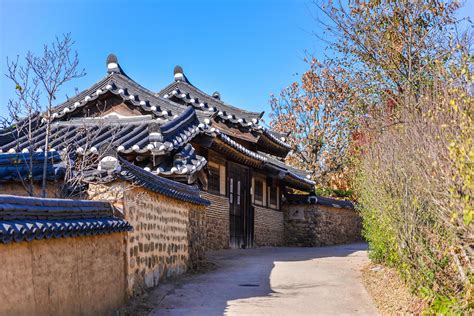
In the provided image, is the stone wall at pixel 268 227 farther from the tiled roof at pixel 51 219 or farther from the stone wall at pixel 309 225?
the tiled roof at pixel 51 219

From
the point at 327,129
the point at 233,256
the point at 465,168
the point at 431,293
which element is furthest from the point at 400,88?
the point at 327,129

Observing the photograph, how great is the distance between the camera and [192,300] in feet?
31.8

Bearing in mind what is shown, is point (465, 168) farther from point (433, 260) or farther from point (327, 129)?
point (327, 129)

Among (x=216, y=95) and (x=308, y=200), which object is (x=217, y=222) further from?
(x=308, y=200)

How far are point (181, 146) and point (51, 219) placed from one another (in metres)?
8.23

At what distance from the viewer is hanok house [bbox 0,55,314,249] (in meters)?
12.6

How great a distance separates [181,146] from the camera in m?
14.4

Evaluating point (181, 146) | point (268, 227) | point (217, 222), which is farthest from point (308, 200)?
point (181, 146)

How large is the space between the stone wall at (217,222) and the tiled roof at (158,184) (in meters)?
4.24

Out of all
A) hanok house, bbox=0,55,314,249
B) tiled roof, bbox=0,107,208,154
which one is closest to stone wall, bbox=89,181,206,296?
hanok house, bbox=0,55,314,249

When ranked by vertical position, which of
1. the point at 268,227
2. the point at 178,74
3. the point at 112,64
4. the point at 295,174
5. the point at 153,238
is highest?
the point at 178,74

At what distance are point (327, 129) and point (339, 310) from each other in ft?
74.2

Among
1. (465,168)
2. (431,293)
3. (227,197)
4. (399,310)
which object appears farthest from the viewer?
(227,197)

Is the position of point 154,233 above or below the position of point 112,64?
below
